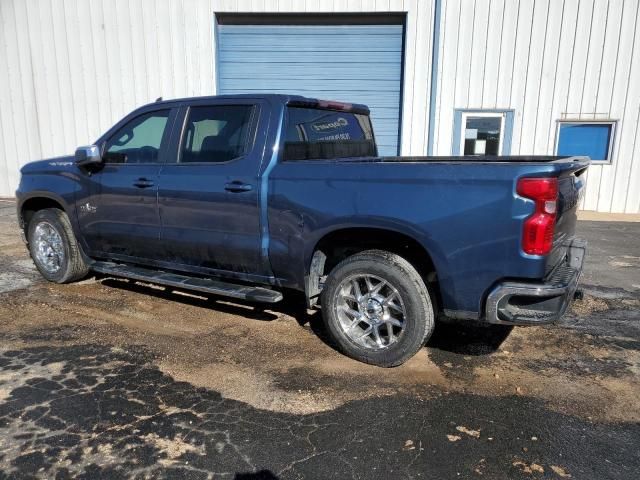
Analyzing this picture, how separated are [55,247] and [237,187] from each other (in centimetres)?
271

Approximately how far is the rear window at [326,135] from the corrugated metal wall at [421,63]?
6.10m

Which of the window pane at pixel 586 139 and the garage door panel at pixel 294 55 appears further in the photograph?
the garage door panel at pixel 294 55

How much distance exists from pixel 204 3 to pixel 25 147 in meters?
5.69

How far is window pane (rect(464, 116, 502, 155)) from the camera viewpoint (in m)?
10.8

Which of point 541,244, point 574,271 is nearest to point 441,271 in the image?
point 541,244

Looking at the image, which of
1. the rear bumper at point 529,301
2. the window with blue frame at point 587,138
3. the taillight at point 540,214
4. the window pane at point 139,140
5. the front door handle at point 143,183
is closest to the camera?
the taillight at point 540,214

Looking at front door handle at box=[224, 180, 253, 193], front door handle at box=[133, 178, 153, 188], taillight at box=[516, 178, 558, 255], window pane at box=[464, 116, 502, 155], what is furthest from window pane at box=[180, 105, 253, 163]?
window pane at box=[464, 116, 502, 155]

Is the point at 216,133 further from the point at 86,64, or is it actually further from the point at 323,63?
the point at 86,64

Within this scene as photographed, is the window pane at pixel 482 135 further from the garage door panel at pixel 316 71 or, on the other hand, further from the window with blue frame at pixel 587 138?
the garage door panel at pixel 316 71

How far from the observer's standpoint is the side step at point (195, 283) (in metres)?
4.07

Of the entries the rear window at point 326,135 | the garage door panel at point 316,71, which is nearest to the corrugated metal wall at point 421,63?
the garage door panel at point 316,71

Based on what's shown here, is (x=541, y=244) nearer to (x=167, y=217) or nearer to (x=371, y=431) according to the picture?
(x=371, y=431)

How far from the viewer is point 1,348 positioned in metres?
4.02

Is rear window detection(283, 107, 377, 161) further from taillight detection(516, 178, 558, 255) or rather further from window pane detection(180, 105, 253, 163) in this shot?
taillight detection(516, 178, 558, 255)
